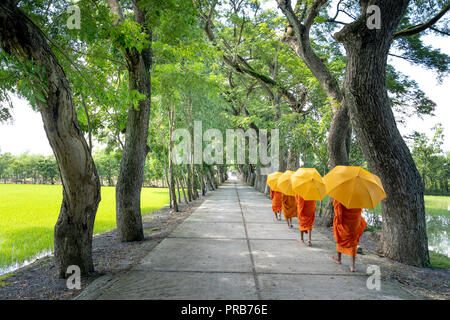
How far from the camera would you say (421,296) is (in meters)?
3.83

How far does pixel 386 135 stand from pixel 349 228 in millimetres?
2195

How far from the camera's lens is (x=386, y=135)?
543 centimetres

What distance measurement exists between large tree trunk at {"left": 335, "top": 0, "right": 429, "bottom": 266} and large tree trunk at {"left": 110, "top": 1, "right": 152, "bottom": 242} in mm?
4671

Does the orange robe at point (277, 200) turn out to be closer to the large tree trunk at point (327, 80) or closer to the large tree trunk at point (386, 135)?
the large tree trunk at point (327, 80)

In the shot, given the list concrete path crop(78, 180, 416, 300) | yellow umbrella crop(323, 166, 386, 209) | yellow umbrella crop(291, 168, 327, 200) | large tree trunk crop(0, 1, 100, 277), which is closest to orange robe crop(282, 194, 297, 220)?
concrete path crop(78, 180, 416, 300)

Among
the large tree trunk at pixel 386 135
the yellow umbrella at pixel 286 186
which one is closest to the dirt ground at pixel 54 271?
the yellow umbrella at pixel 286 186

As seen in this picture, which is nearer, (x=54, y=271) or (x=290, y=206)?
(x=54, y=271)

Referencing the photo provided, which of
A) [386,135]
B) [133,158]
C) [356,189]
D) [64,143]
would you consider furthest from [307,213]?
[64,143]

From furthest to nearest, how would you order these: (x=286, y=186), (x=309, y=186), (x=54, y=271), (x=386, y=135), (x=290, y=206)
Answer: (x=290, y=206) → (x=286, y=186) → (x=309, y=186) → (x=386, y=135) → (x=54, y=271)

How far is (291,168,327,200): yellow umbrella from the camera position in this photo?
240 inches

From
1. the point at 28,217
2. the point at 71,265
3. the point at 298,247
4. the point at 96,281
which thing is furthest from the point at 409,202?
the point at 28,217

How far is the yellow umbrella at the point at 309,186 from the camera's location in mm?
6107

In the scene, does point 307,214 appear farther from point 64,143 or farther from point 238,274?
point 64,143

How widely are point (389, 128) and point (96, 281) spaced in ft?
20.3
